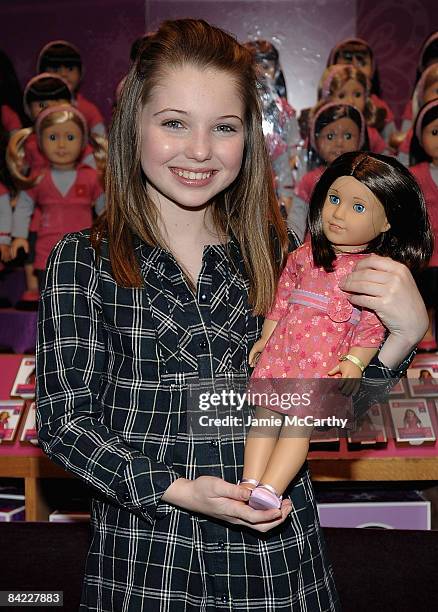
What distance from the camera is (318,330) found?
1.13m

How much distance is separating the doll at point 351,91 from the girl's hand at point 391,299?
1224mm

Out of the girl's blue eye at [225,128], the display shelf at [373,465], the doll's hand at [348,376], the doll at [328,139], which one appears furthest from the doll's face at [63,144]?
the doll's hand at [348,376]

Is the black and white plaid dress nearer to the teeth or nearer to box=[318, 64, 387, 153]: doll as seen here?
the teeth

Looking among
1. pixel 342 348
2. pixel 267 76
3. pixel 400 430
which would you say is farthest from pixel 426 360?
pixel 342 348

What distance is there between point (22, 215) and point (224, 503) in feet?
5.38

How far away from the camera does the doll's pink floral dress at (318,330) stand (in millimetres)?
1125

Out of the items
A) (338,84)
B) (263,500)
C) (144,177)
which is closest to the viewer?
(263,500)

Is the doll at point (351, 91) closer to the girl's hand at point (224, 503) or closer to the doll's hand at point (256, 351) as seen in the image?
the doll's hand at point (256, 351)

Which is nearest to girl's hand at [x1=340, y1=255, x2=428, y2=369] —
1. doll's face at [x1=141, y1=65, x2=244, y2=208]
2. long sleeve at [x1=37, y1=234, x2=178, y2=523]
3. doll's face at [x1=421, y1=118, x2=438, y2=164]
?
doll's face at [x1=141, y1=65, x2=244, y2=208]

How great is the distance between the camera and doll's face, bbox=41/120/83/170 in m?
2.36

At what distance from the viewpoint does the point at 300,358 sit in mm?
1129

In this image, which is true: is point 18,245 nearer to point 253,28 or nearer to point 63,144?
point 63,144

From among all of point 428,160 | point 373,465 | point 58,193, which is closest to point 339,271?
point 373,465

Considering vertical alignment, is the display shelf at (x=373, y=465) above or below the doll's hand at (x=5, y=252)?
below
